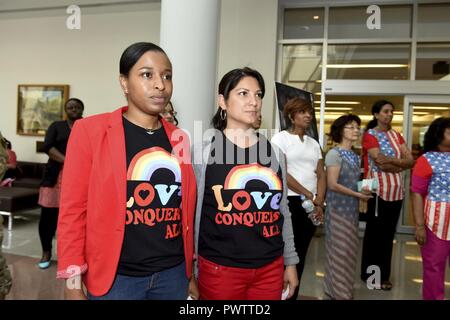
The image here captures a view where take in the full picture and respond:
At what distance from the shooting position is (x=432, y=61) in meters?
6.02

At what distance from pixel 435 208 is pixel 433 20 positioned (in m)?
4.67

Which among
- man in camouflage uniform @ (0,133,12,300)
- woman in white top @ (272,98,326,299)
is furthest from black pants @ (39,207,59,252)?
woman in white top @ (272,98,326,299)

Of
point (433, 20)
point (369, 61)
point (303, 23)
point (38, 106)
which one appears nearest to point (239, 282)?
point (369, 61)

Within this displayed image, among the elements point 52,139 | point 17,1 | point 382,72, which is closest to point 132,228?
point 52,139

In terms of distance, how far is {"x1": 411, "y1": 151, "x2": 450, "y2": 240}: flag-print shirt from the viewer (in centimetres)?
254

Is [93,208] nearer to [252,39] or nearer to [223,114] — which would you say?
[223,114]

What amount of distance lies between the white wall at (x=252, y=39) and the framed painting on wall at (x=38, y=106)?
3.29 meters

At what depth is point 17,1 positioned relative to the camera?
713cm

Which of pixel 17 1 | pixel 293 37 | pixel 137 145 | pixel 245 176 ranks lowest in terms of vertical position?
pixel 245 176

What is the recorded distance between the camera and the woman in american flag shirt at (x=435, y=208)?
2545mm

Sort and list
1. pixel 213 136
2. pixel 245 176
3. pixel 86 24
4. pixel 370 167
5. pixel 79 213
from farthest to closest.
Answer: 1. pixel 86 24
2. pixel 370 167
3. pixel 213 136
4. pixel 245 176
5. pixel 79 213

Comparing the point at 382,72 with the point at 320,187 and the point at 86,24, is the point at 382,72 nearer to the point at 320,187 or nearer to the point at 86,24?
the point at 320,187

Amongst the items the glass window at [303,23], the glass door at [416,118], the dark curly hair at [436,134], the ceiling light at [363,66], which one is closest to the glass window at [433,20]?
the ceiling light at [363,66]

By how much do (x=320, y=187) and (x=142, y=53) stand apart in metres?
1.97
